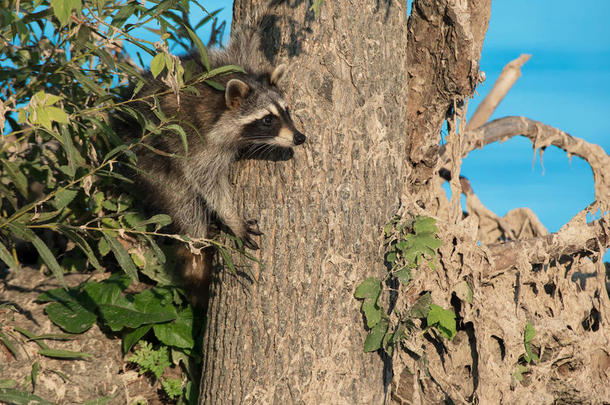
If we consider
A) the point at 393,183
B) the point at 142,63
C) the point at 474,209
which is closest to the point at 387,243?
the point at 393,183

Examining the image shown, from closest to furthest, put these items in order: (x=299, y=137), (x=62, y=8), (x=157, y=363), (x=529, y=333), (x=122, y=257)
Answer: (x=62, y=8), (x=122, y=257), (x=299, y=137), (x=157, y=363), (x=529, y=333)

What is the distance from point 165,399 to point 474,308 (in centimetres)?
204

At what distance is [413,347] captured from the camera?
3.40m

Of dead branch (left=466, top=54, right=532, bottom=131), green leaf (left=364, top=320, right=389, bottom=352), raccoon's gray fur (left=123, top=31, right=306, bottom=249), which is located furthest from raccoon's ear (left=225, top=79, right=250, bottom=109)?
dead branch (left=466, top=54, right=532, bottom=131)

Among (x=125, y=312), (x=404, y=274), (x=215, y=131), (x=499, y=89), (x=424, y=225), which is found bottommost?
(x=125, y=312)

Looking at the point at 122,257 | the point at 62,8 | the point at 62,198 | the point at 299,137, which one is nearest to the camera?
the point at 62,8

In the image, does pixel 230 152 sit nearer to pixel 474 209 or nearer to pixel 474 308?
pixel 474 308

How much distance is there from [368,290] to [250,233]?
2.18 ft

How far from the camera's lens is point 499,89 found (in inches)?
265

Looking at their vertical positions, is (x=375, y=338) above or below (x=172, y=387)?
above

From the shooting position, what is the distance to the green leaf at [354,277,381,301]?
303 cm

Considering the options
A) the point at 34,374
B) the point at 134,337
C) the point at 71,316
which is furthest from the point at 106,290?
the point at 34,374

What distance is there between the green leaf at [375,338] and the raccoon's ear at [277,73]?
1360 millimetres

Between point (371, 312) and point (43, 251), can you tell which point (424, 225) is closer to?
point (371, 312)
